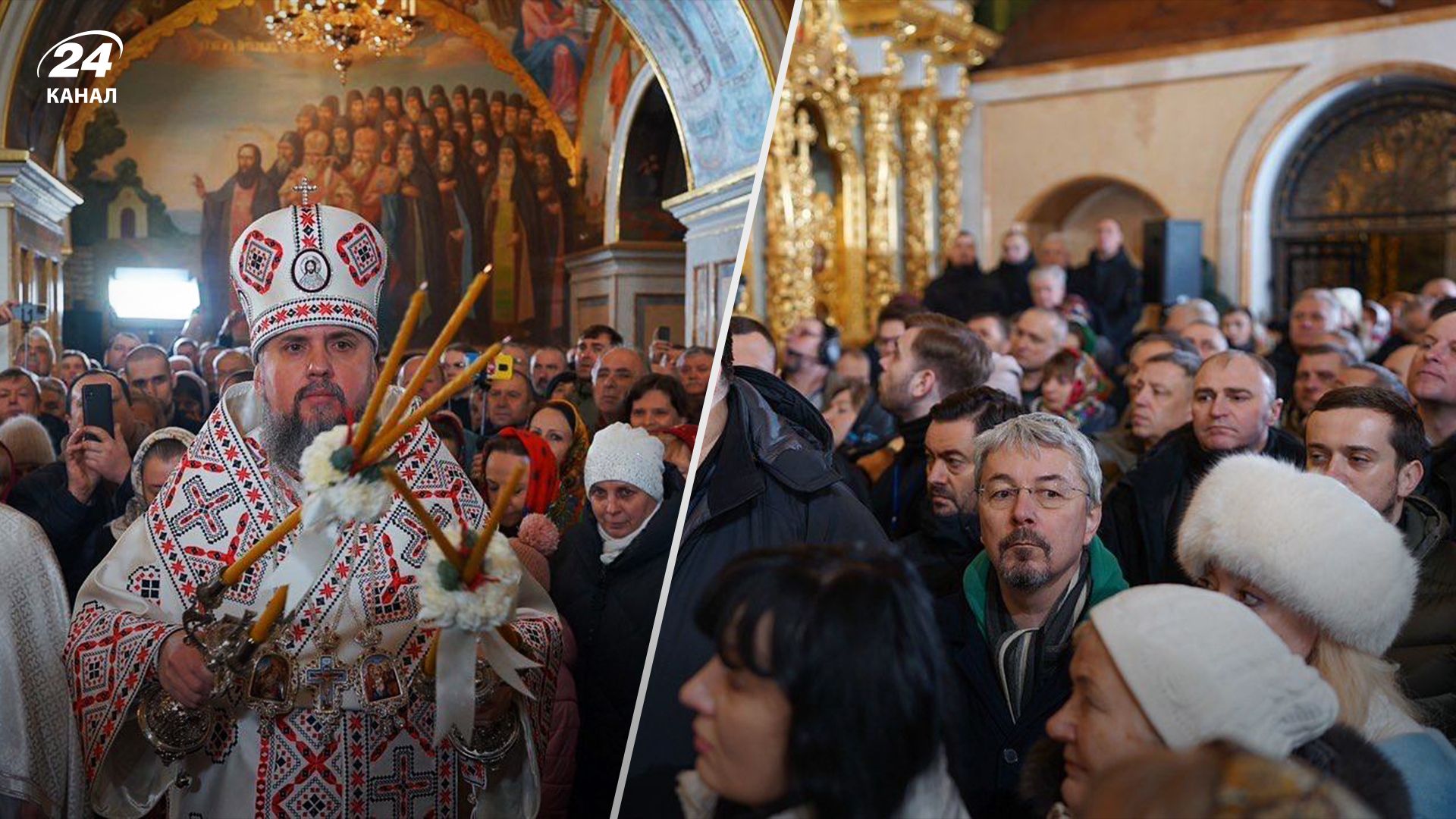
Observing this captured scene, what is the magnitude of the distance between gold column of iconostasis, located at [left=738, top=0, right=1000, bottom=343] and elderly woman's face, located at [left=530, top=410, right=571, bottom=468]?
10.9 meters

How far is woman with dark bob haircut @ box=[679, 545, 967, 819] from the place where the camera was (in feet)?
3.82

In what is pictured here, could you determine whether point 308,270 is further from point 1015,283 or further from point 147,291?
point 1015,283

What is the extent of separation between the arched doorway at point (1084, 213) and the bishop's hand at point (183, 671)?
15.3 metres

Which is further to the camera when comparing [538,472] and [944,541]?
[944,541]

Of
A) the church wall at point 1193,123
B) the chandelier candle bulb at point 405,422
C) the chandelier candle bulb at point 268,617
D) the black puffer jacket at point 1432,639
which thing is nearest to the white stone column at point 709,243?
the chandelier candle bulb at point 405,422

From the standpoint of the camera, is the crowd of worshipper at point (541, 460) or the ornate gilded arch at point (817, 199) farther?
the ornate gilded arch at point (817, 199)

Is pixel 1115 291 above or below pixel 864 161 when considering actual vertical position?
below

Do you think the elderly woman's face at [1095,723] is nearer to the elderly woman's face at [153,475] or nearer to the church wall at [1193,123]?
the elderly woman's face at [153,475]

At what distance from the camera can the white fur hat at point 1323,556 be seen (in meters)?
2.12

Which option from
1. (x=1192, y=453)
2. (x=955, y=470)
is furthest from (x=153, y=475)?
(x=1192, y=453)

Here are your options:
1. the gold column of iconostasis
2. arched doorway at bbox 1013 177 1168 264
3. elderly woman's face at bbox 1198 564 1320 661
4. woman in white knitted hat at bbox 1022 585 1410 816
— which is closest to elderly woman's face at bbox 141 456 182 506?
woman in white knitted hat at bbox 1022 585 1410 816

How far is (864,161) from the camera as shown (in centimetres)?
1447

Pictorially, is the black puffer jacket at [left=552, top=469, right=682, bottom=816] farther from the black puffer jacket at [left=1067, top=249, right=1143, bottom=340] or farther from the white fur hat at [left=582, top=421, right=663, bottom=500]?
the black puffer jacket at [left=1067, top=249, right=1143, bottom=340]

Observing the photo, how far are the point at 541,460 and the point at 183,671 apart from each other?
391 mm
